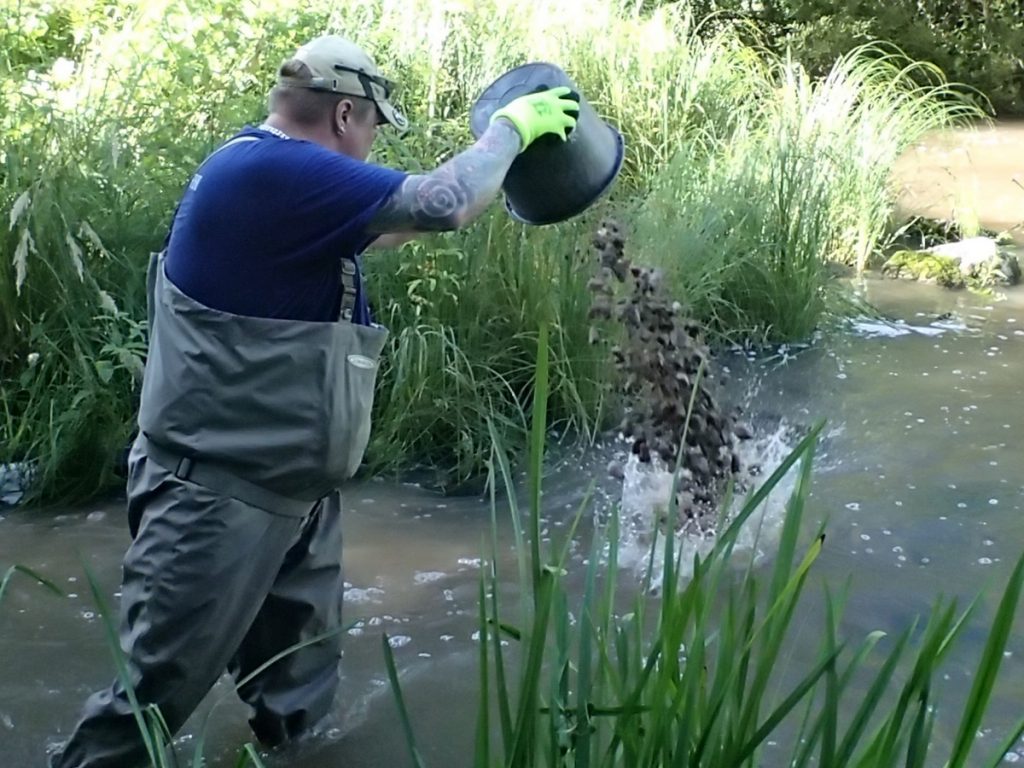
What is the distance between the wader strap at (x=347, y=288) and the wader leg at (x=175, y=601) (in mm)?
512

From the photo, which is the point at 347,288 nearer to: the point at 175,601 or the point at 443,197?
the point at 443,197

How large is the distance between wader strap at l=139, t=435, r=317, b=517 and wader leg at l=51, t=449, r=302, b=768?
0.02 meters

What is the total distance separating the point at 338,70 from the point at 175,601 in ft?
4.25

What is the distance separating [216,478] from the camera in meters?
2.86

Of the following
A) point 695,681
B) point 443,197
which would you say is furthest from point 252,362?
point 695,681

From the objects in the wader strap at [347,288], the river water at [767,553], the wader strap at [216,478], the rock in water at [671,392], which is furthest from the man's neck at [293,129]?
the rock in water at [671,392]

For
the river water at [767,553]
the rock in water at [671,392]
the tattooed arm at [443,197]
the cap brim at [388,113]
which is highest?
the cap brim at [388,113]

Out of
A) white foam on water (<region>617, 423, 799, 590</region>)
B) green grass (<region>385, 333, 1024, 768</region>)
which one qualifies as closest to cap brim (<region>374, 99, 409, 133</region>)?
green grass (<region>385, 333, 1024, 768</region>)

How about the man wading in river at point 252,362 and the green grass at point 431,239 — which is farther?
the green grass at point 431,239

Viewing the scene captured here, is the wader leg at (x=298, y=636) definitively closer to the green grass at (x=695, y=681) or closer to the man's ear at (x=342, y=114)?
the man's ear at (x=342, y=114)

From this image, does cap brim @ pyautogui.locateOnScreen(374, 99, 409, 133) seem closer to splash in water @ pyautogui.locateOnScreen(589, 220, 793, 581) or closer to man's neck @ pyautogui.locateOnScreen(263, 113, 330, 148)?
man's neck @ pyautogui.locateOnScreen(263, 113, 330, 148)

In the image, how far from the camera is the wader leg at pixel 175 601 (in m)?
2.84

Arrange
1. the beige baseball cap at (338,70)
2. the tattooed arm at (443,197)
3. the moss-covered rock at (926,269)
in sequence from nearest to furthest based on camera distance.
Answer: the tattooed arm at (443,197) < the beige baseball cap at (338,70) < the moss-covered rock at (926,269)

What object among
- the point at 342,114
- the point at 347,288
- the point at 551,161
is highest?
the point at 342,114
